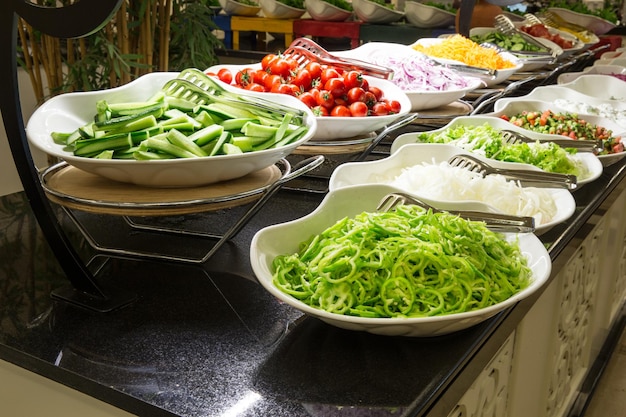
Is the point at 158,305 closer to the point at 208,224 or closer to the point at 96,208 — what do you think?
the point at 96,208

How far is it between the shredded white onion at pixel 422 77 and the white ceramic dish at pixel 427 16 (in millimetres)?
2481

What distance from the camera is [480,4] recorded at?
3893mm

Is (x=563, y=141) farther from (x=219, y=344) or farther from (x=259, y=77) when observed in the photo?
(x=219, y=344)

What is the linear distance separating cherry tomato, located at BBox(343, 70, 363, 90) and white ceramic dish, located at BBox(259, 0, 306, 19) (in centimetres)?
351

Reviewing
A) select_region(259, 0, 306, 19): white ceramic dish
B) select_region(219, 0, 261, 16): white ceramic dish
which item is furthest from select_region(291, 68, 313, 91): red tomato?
select_region(219, 0, 261, 16): white ceramic dish

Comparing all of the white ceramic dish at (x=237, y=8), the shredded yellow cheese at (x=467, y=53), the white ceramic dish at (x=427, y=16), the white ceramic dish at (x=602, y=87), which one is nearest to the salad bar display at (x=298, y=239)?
the shredded yellow cheese at (x=467, y=53)

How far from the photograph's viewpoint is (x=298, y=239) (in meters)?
1.03

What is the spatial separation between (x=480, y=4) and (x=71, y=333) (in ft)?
11.4

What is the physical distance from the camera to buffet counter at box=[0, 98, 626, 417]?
791 mm

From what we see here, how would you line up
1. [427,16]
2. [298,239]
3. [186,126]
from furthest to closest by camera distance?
[427,16] → [186,126] → [298,239]

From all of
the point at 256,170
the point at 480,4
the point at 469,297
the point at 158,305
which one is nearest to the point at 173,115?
the point at 256,170

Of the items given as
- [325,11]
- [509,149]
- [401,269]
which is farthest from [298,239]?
[325,11]

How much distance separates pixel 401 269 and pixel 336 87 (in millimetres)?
856

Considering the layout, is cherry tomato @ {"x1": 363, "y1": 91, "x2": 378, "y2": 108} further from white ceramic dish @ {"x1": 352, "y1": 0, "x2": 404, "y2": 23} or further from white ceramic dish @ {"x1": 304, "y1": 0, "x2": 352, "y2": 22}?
white ceramic dish @ {"x1": 304, "y1": 0, "x2": 352, "y2": 22}
